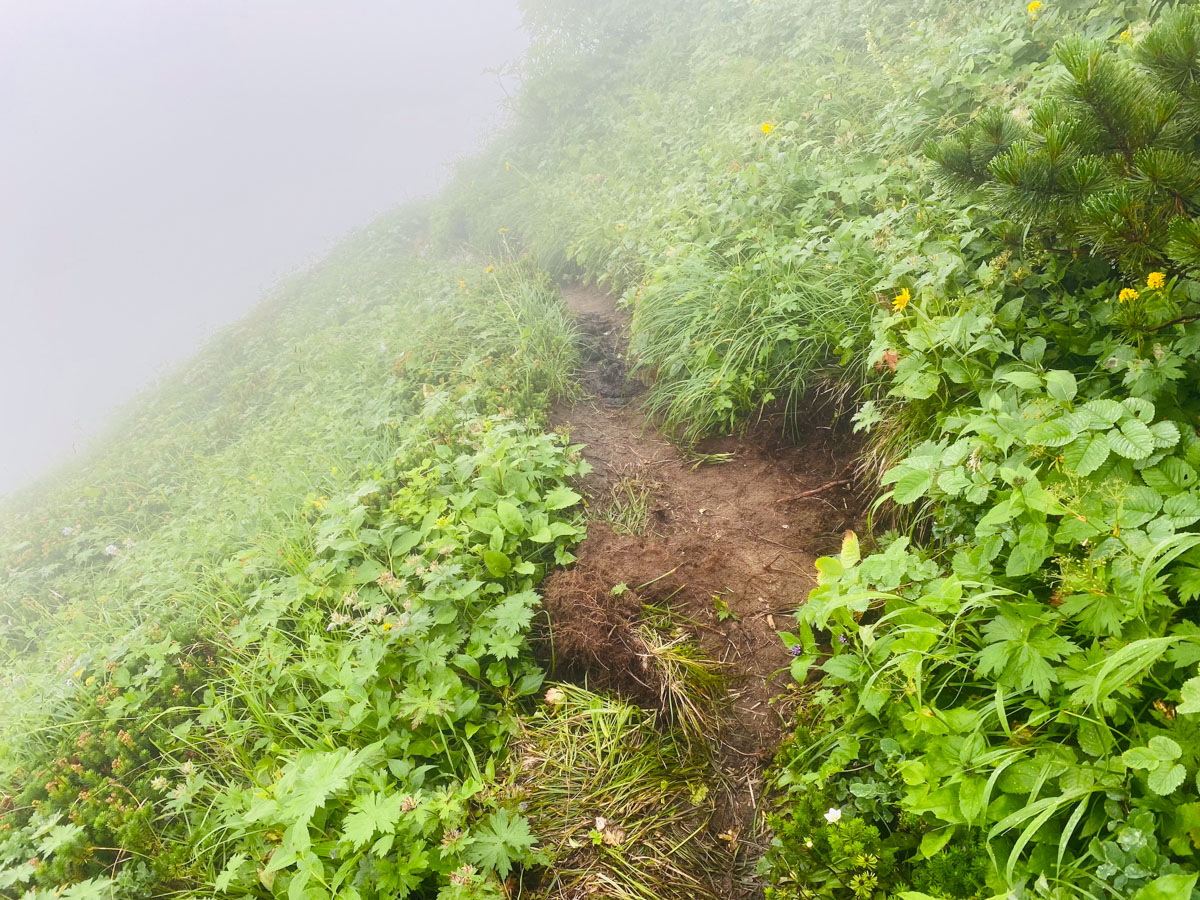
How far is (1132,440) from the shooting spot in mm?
1713

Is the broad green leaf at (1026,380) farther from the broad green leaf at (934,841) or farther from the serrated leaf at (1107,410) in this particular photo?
the broad green leaf at (934,841)

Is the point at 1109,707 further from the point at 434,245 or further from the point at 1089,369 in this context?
the point at 434,245

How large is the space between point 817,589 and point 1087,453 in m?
0.98

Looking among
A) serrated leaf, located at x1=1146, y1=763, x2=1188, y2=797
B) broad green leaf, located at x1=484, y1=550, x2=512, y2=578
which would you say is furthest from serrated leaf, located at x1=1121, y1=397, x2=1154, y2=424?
broad green leaf, located at x1=484, y1=550, x2=512, y2=578

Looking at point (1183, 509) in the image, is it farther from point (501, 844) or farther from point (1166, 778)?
point (501, 844)

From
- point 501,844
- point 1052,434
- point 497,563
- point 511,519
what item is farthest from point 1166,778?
point 511,519

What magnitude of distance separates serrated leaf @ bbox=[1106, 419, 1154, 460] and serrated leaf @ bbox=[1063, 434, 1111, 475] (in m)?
0.02

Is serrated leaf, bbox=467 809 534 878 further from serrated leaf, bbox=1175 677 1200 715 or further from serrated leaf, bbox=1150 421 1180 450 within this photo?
serrated leaf, bbox=1150 421 1180 450

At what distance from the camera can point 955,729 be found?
1.63 metres

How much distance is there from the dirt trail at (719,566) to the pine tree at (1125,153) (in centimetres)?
171

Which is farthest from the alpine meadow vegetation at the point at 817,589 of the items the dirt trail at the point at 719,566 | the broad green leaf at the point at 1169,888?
the dirt trail at the point at 719,566

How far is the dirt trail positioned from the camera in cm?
249

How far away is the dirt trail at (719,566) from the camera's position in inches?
97.9

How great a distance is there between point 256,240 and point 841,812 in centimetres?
6815
